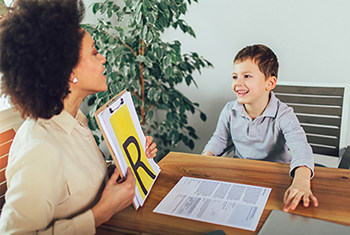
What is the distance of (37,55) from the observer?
68 centimetres

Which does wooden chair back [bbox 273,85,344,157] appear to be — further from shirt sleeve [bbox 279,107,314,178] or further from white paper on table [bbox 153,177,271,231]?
white paper on table [bbox 153,177,271,231]

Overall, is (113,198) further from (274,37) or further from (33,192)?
(274,37)

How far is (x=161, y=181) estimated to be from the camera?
1037 mm

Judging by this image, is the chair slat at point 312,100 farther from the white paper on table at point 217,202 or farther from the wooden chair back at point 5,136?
the wooden chair back at point 5,136

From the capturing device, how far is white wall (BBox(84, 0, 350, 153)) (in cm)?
196

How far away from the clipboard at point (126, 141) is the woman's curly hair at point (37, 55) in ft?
0.43

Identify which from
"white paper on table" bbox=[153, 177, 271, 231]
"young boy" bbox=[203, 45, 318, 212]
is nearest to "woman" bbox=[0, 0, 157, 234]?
"white paper on table" bbox=[153, 177, 271, 231]

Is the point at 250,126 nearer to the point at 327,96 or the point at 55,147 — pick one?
the point at 327,96

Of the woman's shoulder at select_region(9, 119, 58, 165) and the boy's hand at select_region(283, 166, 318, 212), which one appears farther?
the boy's hand at select_region(283, 166, 318, 212)

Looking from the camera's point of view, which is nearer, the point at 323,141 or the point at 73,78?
the point at 73,78

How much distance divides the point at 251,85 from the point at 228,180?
60cm

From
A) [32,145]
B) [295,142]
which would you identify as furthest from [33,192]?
[295,142]

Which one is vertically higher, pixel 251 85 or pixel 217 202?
pixel 251 85

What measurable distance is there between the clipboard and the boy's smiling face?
2.14 feet
